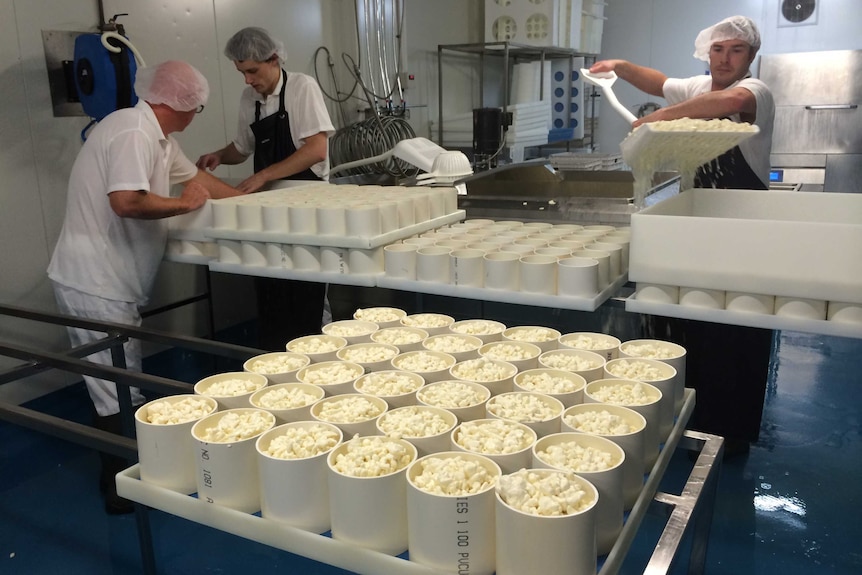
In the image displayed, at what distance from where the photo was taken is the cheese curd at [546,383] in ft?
3.89

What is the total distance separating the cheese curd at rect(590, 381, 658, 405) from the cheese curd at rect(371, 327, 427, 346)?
44 centimetres

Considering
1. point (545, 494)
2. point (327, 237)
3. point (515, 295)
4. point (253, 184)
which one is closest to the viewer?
point (545, 494)

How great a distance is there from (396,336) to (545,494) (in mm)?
703

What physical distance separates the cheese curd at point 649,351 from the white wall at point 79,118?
2709 millimetres

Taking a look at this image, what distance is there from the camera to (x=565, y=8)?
5.24 meters

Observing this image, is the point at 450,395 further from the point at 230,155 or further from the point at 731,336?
the point at 230,155

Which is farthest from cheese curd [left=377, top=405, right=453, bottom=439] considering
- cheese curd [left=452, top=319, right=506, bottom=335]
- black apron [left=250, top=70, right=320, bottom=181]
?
black apron [left=250, top=70, right=320, bottom=181]

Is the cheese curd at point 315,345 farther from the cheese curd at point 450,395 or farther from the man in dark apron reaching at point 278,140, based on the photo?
the man in dark apron reaching at point 278,140

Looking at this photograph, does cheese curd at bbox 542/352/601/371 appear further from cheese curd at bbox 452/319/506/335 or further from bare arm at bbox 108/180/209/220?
bare arm at bbox 108/180/209/220

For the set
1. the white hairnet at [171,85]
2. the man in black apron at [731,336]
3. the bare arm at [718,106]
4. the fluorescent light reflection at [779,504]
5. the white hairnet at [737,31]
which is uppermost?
the white hairnet at [737,31]

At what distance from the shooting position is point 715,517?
7.05ft

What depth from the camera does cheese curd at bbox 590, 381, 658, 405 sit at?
1120 mm

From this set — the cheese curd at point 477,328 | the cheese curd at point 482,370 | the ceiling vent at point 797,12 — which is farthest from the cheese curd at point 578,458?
the ceiling vent at point 797,12

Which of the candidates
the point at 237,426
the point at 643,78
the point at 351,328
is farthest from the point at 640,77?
the point at 237,426
